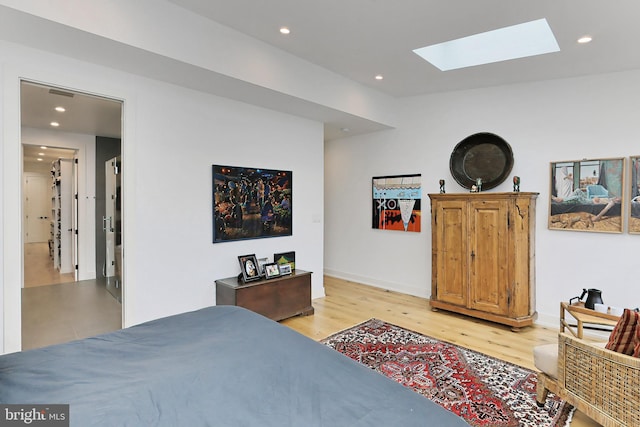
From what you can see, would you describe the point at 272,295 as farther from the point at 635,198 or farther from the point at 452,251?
the point at 635,198

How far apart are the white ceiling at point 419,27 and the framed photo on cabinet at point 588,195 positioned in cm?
103

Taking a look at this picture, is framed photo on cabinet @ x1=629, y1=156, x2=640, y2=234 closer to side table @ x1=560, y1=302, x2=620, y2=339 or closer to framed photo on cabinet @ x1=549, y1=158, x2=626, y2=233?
framed photo on cabinet @ x1=549, y1=158, x2=626, y2=233

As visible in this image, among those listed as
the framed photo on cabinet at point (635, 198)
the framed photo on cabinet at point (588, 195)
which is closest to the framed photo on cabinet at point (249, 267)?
the framed photo on cabinet at point (588, 195)

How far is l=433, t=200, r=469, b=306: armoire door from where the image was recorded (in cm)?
406

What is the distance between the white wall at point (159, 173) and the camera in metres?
2.50

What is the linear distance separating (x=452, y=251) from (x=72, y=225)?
6481mm

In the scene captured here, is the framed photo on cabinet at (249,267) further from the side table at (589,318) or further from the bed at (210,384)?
the side table at (589,318)

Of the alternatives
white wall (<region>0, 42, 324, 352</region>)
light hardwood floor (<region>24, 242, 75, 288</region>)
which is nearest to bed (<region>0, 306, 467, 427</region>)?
white wall (<region>0, 42, 324, 352</region>)

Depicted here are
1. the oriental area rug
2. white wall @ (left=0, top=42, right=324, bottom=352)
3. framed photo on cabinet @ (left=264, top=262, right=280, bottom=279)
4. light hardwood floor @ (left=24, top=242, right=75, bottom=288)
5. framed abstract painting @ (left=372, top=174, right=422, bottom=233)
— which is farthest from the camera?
light hardwood floor @ (left=24, top=242, right=75, bottom=288)

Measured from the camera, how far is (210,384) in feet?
4.02

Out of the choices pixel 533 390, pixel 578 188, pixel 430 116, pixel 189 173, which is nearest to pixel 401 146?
pixel 430 116

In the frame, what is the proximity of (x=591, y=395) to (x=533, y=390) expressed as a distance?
25.8 inches

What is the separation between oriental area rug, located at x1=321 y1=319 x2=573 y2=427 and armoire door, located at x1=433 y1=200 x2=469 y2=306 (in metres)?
0.94

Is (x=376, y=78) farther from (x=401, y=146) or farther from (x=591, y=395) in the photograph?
(x=591, y=395)
